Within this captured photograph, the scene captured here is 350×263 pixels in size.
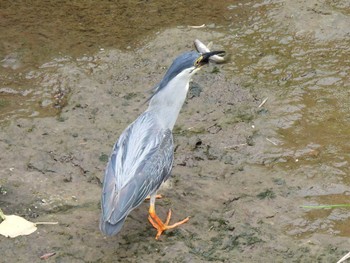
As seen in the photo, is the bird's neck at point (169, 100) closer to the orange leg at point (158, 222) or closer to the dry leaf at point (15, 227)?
the orange leg at point (158, 222)

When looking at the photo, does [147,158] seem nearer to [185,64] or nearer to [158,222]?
[158,222]

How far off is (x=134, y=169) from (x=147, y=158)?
0.17m

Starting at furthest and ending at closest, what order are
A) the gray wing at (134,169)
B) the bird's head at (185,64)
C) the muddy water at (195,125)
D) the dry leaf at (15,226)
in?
the bird's head at (185,64) → the muddy water at (195,125) → the dry leaf at (15,226) → the gray wing at (134,169)

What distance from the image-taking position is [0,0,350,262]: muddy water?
491 centimetres

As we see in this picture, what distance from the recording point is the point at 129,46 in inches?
287

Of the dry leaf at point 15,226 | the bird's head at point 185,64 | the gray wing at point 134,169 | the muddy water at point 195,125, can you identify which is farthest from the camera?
the bird's head at point 185,64

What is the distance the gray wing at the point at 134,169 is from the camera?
464 cm

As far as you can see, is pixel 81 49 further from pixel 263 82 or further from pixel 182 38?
pixel 263 82

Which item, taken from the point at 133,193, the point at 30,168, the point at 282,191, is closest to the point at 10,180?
the point at 30,168

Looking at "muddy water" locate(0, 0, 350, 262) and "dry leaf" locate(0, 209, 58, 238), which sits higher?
"dry leaf" locate(0, 209, 58, 238)

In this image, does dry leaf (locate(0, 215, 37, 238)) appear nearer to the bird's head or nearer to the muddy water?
the muddy water

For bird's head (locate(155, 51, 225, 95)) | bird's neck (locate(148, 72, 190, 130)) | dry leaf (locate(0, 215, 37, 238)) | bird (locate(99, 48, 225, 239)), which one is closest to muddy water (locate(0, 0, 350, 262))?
dry leaf (locate(0, 215, 37, 238))

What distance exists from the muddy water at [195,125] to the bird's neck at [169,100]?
54 cm

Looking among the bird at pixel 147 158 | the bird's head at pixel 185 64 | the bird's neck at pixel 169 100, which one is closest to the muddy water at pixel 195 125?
the bird at pixel 147 158
